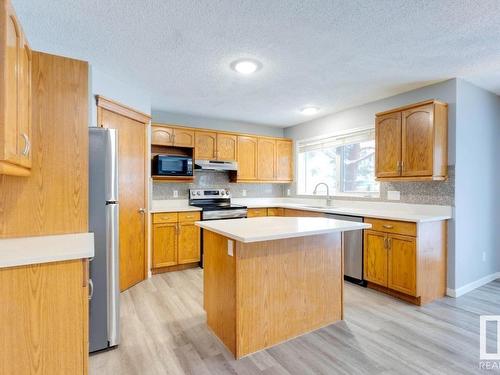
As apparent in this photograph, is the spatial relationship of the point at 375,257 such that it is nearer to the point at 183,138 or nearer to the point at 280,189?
the point at 280,189

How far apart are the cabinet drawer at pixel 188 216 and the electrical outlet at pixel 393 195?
2739 millimetres

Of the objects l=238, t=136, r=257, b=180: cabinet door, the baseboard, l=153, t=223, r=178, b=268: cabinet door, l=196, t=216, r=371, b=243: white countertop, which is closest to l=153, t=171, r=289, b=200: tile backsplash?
l=238, t=136, r=257, b=180: cabinet door

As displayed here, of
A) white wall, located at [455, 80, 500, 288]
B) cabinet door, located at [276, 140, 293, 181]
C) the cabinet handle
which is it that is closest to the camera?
the cabinet handle

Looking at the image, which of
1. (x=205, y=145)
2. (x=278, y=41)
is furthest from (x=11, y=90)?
(x=205, y=145)

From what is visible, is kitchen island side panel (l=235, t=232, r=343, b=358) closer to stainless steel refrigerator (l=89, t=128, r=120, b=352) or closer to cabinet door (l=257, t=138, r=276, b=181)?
stainless steel refrigerator (l=89, t=128, r=120, b=352)

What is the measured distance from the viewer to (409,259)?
9.27 feet

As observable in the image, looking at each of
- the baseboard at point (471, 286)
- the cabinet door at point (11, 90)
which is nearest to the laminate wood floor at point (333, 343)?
the baseboard at point (471, 286)

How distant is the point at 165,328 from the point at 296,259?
132cm

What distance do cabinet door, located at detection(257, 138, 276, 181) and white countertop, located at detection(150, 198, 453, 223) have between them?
1.85 ft

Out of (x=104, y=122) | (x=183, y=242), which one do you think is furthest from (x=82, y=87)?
(x=183, y=242)

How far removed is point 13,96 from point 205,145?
3.29 metres

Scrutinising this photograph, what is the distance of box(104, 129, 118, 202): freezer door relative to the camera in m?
2.04

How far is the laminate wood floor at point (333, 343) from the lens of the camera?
1.85m

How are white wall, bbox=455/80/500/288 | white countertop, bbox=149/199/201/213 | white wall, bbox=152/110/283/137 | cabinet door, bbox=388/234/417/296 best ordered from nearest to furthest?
cabinet door, bbox=388/234/417/296 < white wall, bbox=455/80/500/288 < white countertop, bbox=149/199/201/213 < white wall, bbox=152/110/283/137
